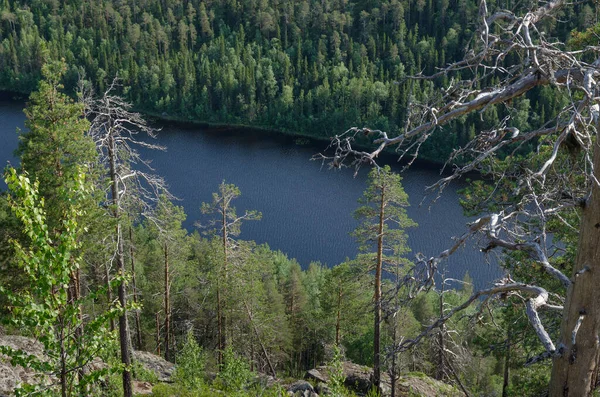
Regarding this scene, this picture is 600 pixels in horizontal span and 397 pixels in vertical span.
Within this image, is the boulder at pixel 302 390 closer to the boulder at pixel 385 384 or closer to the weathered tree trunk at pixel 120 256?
the boulder at pixel 385 384

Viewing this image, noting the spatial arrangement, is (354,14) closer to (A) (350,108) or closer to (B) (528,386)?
(A) (350,108)

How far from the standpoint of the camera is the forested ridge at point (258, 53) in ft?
267

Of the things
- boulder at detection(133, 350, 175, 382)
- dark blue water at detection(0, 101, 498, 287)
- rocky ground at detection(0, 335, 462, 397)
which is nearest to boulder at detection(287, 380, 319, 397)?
rocky ground at detection(0, 335, 462, 397)

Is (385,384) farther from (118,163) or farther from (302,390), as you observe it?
(118,163)

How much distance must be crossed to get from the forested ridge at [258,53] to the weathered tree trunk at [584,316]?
2489 inches

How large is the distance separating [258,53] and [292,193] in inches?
1997

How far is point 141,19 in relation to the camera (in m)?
114

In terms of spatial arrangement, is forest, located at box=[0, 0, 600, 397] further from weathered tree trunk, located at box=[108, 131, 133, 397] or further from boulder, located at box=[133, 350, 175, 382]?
boulder, located at box=[133, 350, 175, 382]

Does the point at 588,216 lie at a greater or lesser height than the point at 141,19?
lesser

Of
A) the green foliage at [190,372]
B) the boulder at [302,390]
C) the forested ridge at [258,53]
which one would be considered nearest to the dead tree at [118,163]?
the green foliage at [190,372]

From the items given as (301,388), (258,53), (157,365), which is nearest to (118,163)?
(301,388)

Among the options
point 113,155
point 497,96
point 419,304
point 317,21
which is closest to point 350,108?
point 317,21

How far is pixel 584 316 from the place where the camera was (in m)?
3.82

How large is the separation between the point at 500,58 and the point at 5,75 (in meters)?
111
